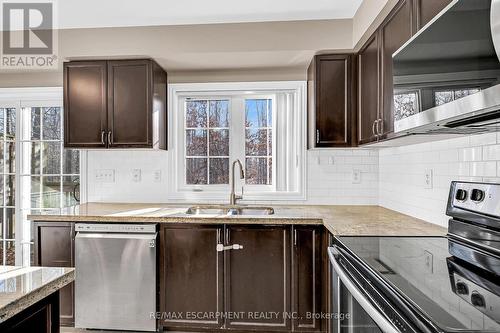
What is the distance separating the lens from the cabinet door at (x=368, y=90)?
2139 millimetres

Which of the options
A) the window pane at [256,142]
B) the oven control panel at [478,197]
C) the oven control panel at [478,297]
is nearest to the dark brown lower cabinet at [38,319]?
the oven control panel at [478,297]

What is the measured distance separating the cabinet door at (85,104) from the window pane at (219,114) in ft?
3.03

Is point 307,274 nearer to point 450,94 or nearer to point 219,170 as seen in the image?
point 219,170

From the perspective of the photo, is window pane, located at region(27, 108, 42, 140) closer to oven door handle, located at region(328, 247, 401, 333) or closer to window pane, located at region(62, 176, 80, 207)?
window pane, located at region(62, 176, 80, 207)

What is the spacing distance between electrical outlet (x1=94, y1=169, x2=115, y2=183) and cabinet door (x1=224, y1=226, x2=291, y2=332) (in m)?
1.40

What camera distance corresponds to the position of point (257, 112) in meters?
3.12

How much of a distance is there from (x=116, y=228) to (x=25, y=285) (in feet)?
4.76

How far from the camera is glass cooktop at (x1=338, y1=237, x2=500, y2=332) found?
754 millimetres

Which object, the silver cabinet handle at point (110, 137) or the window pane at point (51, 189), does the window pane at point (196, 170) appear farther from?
the window pane at point (51, 189)

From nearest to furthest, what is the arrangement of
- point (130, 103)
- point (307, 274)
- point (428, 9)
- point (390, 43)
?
point (428, 9) → point (390, 43) → point (307, 274) → point (130, 103)

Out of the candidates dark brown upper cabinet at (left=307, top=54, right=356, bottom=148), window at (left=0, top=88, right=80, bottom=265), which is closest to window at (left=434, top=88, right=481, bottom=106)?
dark brown upper cabinet at (left=307, top=54, right=356, bottom=148)

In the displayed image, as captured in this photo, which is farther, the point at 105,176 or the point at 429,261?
the point at 105,176

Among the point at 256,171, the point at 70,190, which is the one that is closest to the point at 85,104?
the point at 70,190

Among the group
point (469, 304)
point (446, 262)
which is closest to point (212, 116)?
point (446, 262)
